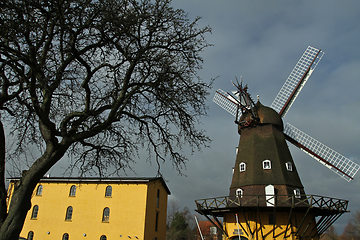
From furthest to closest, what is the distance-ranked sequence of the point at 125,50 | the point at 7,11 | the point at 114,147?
1. the point at 114,147
2. the point at 125,50
3. the point at 7,11

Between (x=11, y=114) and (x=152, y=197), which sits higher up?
(x=152, y=197)

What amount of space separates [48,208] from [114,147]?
2701cm

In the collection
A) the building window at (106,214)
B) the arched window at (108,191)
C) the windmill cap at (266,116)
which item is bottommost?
the building window at (106,214)

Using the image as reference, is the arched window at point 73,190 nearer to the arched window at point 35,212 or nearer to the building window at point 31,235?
the arched window at point 35,212

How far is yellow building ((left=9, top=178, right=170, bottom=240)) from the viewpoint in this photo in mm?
28594

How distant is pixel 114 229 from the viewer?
28516 millimetres

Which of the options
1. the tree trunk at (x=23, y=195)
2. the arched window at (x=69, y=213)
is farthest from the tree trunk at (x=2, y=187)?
the arched window at (x=69, y=213)

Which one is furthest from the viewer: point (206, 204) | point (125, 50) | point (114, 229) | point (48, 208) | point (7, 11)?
point (48, 208)

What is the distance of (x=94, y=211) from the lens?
29562mm

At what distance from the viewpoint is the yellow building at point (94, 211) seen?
2859cm

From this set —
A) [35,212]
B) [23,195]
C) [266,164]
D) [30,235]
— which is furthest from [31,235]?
[23,195]

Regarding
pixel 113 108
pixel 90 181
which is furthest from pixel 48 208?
pixel 113 108

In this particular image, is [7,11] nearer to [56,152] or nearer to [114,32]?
[114,32]

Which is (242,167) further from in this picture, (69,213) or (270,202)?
(69,213)
